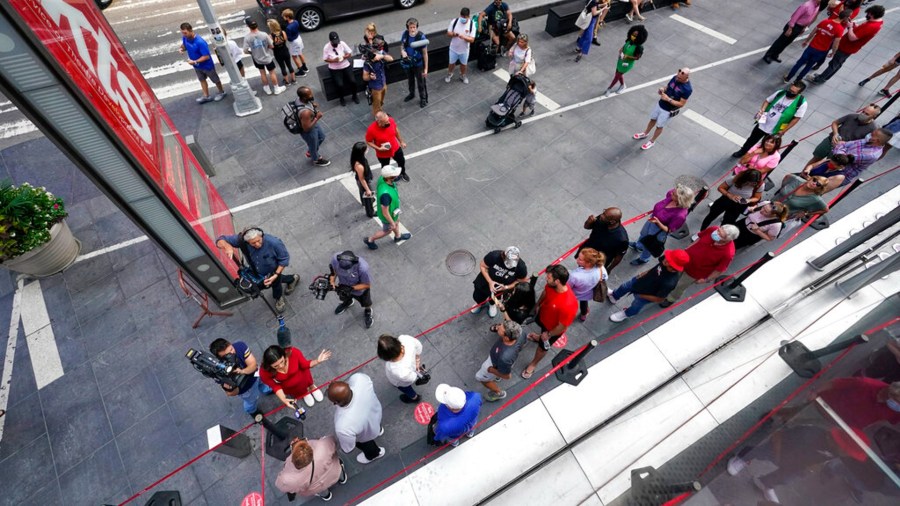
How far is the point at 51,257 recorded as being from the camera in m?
6.78

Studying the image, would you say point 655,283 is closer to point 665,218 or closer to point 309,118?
point 665,218

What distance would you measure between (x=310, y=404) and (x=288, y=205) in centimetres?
410

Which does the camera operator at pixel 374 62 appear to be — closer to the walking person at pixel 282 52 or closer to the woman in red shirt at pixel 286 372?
the walking person at pixel 282 52

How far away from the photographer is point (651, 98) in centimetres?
1054

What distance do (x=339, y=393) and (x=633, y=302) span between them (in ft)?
15.0

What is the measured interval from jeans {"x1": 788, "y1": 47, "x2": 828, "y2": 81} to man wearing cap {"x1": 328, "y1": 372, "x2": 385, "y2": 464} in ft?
42.0

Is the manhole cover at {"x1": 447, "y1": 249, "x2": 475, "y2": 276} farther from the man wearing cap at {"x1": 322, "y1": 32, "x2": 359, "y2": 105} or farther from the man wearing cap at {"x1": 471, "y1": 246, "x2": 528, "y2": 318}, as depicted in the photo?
the man wearing cap at {"x1": 322, "y1": 32, "x2": 359, "y2": 105}

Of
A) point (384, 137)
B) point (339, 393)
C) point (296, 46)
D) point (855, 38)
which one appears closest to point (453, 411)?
point (339, 393)

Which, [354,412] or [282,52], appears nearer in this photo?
[354,412]

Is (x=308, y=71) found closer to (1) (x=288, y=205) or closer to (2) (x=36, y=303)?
(1) (x=288, y=205)

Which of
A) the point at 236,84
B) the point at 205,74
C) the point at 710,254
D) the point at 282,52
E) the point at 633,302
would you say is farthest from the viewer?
the point at 282,52

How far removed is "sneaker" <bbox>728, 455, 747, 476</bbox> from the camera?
382cm

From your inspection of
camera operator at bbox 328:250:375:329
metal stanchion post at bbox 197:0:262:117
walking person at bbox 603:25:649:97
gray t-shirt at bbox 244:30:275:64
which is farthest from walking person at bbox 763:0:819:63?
metal stanchion post at bbox 197:0:262:117

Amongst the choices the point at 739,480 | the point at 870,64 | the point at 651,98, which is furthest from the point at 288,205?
the point at 870,64
